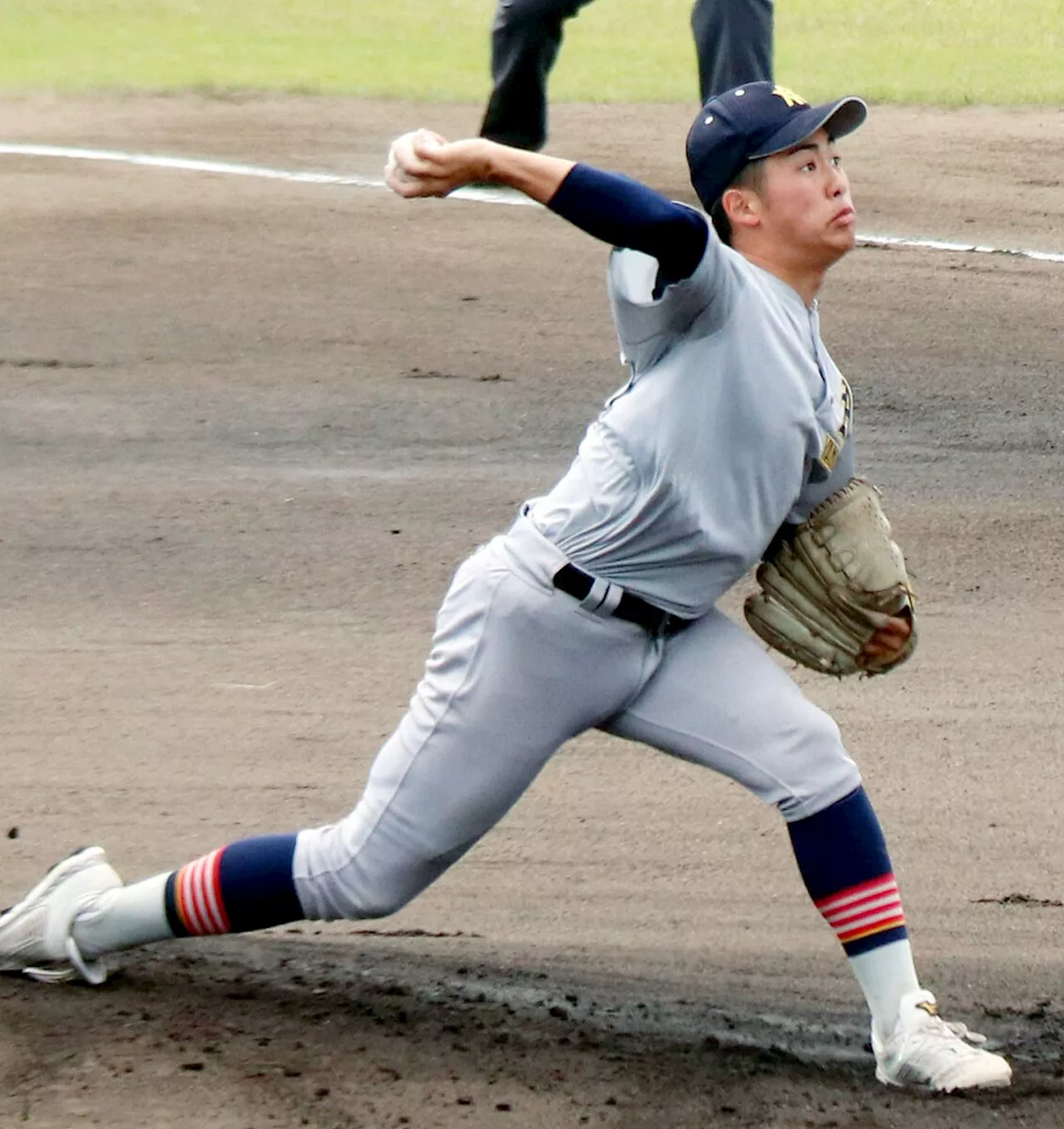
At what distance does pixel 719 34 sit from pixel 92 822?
16.3 feet


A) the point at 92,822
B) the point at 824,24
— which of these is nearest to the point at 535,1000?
the point at 92,822

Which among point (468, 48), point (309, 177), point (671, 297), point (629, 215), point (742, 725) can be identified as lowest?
point (468, 48)

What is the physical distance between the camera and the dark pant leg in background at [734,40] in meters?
8.30

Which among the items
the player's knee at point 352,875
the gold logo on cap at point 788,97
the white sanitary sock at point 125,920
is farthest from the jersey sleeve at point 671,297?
the white sanitary sock at point 125,920

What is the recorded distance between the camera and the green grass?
1179 cm

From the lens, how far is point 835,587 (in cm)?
340

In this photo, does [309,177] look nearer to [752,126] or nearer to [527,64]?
[527,64]

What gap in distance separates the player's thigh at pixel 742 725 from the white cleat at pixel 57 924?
3.19 feet

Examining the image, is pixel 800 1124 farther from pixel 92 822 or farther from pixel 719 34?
pixel 719 34

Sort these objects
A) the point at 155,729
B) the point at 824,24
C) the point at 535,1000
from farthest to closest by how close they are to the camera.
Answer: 1. the point at 824,24
2. the point at 155,729
3. the point at 535,1000

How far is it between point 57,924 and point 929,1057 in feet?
4.81

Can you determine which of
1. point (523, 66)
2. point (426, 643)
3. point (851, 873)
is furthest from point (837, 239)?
point (523, 66)

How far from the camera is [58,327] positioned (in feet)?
26.5

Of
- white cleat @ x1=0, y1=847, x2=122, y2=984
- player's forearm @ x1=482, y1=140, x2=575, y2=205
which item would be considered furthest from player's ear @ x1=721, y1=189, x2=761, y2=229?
white cleat @ x1=0, y1=847, x2=122, y2=984
